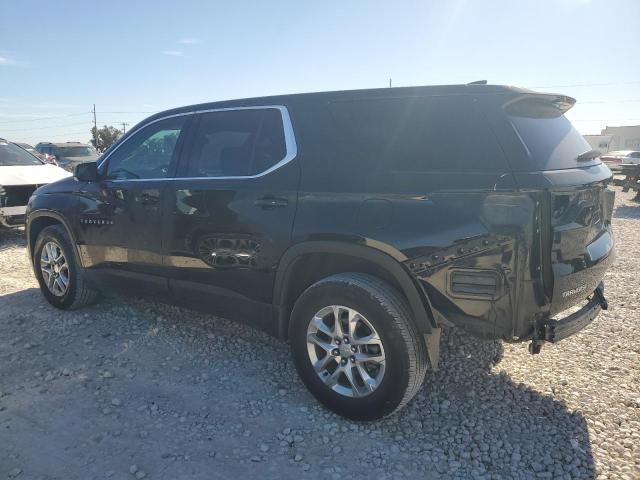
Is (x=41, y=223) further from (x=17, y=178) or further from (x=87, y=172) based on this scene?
(x=17, y=178)

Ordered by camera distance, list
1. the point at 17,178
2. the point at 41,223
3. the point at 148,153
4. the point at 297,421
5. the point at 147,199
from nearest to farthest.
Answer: the point at 297,421 → the point at 147,199 → the point at 148,153 → the point at 41,223 → the point at 17,178

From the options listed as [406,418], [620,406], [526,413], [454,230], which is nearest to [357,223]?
[454,230]

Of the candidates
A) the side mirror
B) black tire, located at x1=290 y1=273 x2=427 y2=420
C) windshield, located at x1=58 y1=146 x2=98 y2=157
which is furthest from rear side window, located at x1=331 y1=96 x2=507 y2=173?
windshield, located at x1=58 y1=146 x2=98 y2=157

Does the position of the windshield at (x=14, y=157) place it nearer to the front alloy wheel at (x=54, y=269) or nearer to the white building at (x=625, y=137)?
the front alloy wheel at (x=54, y=269)

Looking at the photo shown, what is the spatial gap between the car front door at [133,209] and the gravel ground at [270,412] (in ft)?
1.98

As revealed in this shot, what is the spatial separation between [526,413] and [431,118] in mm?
1896

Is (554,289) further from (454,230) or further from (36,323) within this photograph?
(36,323)

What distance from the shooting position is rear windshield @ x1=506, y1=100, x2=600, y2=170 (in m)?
2.48

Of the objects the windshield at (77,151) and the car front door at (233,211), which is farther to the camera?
the windshield at (77,151)

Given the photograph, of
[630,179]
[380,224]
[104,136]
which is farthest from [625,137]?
[380,224]

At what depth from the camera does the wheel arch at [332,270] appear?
2.63 metres

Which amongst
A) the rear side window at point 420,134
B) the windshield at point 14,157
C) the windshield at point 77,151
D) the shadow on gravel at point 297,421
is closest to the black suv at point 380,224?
the rear side window at point 420,134

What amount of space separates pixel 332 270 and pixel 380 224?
0.56 metres

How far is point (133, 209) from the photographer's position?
3877 millimetres
